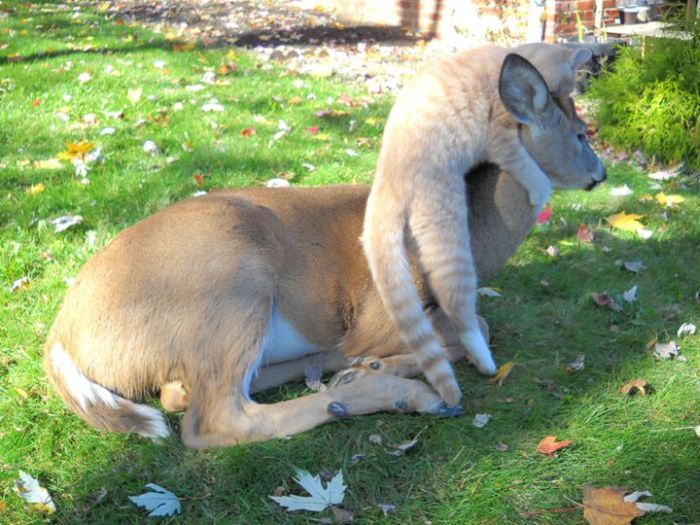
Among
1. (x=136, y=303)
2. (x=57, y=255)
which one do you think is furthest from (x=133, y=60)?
(x=136, y=303)

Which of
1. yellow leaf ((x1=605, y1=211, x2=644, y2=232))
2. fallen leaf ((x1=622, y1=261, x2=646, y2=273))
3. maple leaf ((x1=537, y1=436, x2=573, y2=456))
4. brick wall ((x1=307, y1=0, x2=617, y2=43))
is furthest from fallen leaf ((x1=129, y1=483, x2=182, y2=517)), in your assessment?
brick wall ((x1=307, y1=0, x2=617, y2=43))

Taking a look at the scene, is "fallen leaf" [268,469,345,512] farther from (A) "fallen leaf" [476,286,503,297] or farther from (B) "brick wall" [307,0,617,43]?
(B) "brick wall" [307,0,617,43]

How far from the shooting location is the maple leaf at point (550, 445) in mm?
3143

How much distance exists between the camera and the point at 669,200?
19.0ft

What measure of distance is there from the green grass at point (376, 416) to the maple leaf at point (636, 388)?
1.6 inches

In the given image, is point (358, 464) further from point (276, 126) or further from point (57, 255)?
point (276, 126)

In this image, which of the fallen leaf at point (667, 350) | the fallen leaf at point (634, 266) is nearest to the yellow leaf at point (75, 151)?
the fallen leaf at point (634, 266)

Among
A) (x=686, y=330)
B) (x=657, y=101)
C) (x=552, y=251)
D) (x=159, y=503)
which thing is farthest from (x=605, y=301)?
(x=657, y=101)

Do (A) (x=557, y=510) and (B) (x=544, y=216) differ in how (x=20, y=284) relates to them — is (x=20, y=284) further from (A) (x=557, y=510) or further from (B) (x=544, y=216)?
(B) (x=544, y=216)

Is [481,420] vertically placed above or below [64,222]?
below

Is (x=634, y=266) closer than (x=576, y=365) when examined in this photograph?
No

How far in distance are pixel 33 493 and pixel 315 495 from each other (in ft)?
3.31

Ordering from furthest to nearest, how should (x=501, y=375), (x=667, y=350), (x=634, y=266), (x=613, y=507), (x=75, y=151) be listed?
(x=75, y=151)
(x=634, y=266)
(x=667, y=350)
(x=501, y=375)
(x=613, y=507)

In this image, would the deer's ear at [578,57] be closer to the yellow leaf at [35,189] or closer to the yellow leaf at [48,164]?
the yellow leaf at [35,189]
